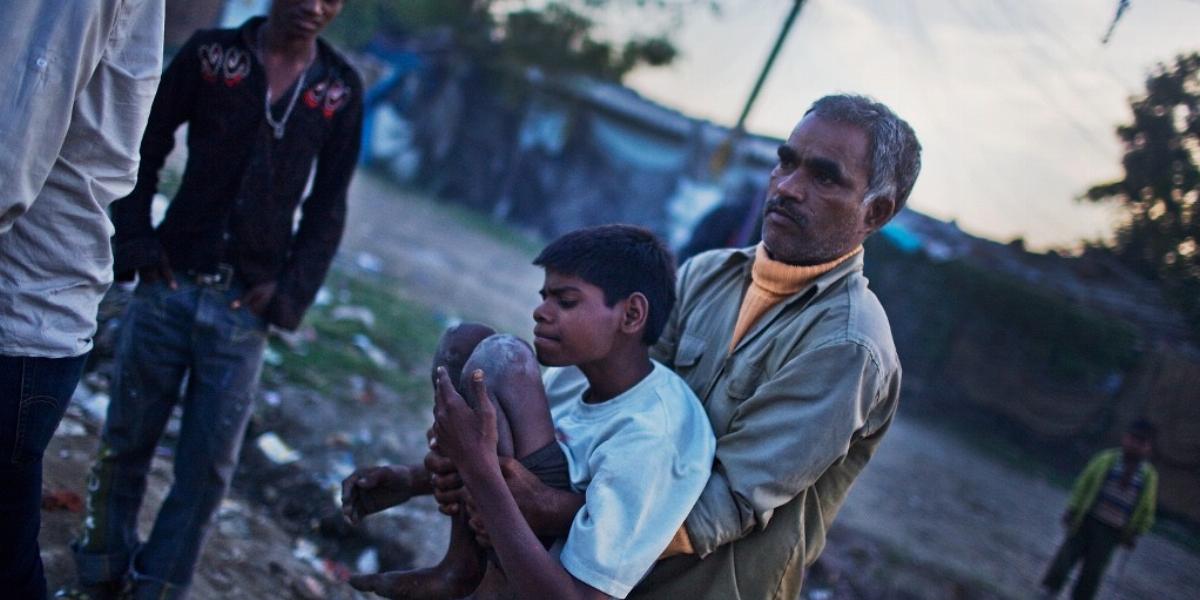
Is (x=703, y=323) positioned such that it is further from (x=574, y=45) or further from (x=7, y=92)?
(x=574, y=45)

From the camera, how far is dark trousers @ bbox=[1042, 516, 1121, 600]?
645 centimetres

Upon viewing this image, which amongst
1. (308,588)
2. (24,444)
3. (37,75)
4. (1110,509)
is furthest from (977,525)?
(37,75)

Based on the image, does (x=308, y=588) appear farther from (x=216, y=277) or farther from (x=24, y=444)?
(x=24, y=444)

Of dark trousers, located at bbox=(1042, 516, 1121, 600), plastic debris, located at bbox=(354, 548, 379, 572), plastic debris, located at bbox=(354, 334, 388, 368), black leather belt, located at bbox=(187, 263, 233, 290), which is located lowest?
plastic debris, located at bbox=(354, 548, 379, 572)

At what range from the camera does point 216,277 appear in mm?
2574

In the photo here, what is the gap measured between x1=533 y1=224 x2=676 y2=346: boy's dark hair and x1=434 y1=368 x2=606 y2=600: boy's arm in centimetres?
42

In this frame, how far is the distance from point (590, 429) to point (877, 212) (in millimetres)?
876

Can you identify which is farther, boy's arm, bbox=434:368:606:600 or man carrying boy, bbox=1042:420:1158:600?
man carrying boy, bbox=1042:420:1158:600

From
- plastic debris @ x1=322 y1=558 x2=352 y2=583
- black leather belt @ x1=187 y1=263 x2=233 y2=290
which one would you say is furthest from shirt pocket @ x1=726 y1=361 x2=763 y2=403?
plastic debris @ x1=322 y1=558 x2=352 y2=583

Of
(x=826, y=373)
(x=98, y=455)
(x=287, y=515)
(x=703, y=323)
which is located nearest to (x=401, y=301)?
(x=287, y=515)

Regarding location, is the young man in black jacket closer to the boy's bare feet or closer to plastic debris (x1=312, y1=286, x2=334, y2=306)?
the boy's bare feet

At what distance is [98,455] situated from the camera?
256 cm

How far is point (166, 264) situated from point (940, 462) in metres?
11.0

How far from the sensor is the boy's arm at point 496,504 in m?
1.64
